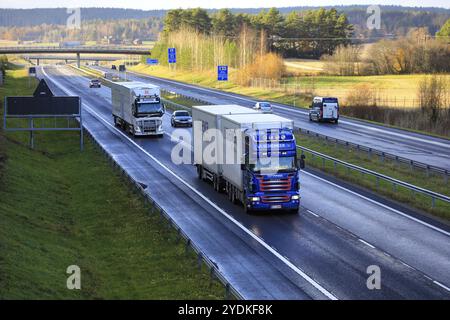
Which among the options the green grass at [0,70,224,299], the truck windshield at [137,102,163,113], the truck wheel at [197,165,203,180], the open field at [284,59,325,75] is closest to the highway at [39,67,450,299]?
the truck wheel at [197,165,203,180]

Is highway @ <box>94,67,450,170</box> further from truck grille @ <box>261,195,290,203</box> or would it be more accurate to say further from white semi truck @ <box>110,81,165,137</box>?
truck grille @ <box>261,195,290,203</box>

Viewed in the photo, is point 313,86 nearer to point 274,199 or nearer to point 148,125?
point 148,125

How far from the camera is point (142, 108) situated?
Result: 61438 mm

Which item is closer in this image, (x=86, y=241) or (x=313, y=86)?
(x=86, y=241)

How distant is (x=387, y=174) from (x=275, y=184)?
13.9 m

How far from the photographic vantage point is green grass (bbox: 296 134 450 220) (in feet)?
119

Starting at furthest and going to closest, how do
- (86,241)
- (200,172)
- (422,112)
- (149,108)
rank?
1. (422,112)
2. (149,108)
3. (200,172)
4. (86,241)

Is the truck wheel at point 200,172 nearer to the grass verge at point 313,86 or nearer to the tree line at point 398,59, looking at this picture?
the grass verge at point 313,86

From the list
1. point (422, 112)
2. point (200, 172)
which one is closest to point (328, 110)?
point (422, 112)

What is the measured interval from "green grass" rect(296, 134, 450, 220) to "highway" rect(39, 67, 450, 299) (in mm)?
1242
